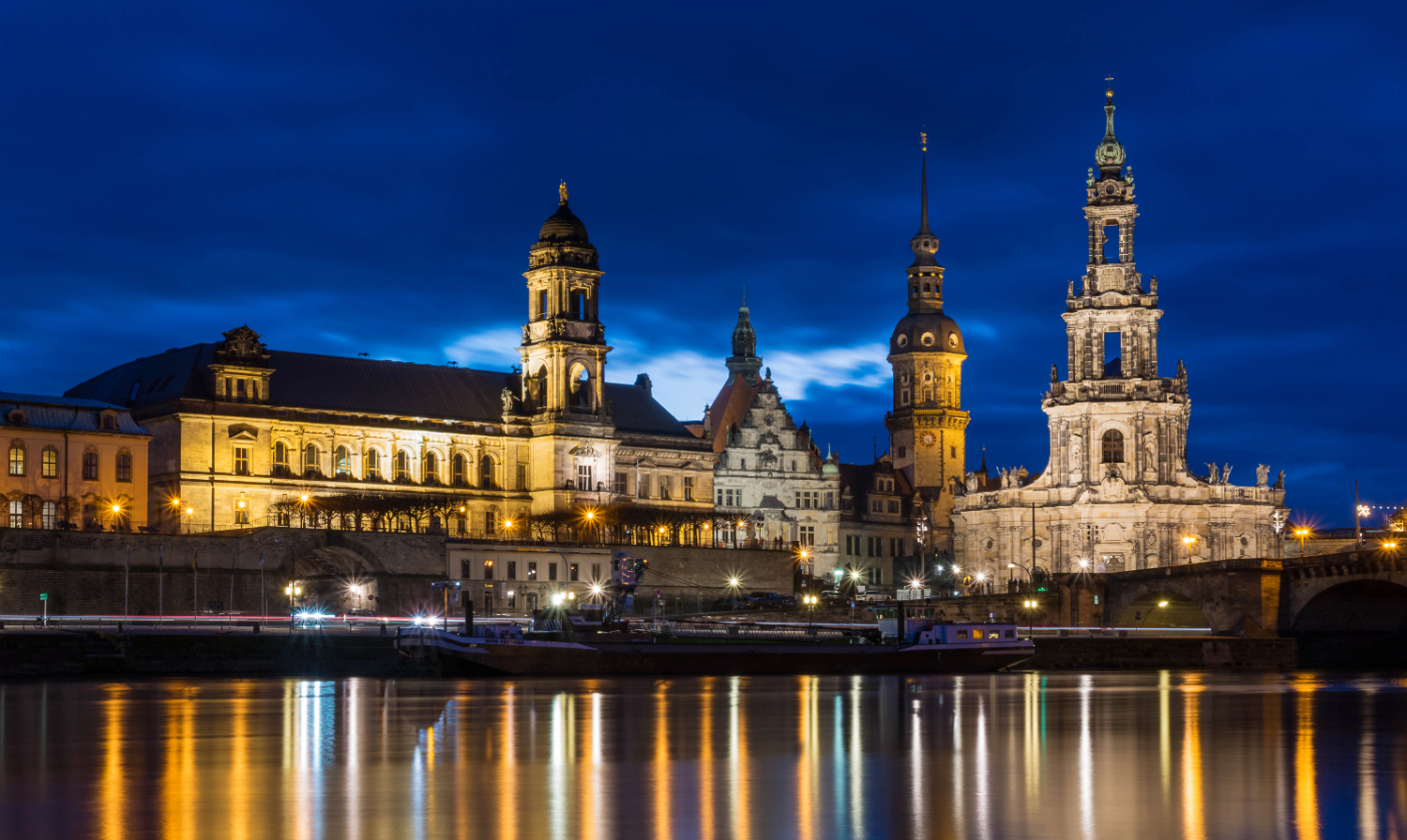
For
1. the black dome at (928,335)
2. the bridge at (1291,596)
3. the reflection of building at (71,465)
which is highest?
the black dome at (928,335)

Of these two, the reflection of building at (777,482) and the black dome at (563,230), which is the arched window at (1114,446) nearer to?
the reflection of building at (777,482)

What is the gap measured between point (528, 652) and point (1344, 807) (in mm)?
51428

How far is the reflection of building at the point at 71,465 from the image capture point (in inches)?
4208

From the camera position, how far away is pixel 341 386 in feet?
425

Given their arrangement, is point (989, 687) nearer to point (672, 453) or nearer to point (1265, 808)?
point (1265, 808)

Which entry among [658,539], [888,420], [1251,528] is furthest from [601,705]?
[888,420]

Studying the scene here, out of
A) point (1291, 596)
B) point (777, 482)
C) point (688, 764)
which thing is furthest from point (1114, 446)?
point (688, 764)

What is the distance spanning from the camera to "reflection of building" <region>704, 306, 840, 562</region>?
150m

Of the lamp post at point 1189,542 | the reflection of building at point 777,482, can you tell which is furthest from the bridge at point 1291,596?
the reflection of building at point 777,482

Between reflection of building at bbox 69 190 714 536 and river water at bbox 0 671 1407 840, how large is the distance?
51258mm

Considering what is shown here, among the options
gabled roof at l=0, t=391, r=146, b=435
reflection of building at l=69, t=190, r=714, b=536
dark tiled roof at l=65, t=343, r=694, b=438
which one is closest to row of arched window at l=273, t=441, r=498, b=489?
reflection of building at l=69, t=190, r=714, b=536

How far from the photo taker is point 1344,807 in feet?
114

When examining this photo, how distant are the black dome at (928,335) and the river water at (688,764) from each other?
110 metres

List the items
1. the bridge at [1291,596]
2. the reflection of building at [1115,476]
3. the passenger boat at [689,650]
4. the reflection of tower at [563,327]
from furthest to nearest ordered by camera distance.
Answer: the reflection of building at [1115,476], the reflection of tower at [563,327], the bridge at [1291,596], the passenger boat at [689,650]
